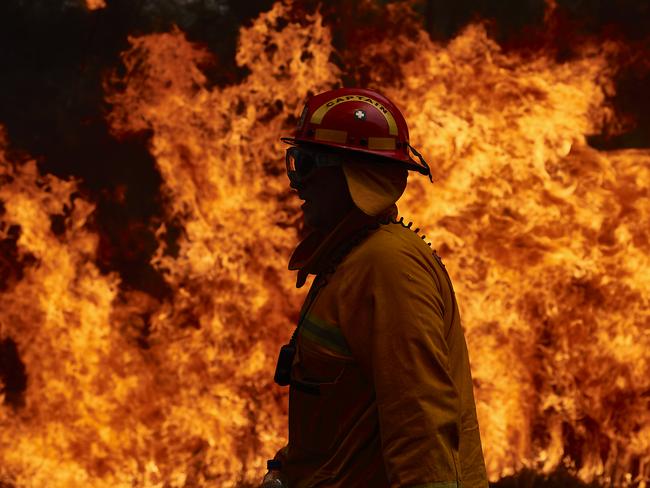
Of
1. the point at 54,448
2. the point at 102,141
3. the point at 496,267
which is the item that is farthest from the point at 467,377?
the point at 102,141

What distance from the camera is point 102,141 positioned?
27.7ft

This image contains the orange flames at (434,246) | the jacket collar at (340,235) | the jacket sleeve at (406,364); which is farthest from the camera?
the orange flames at (434,246)

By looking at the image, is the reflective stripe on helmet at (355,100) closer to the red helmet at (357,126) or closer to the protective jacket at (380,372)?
the red helmet at (357,126)

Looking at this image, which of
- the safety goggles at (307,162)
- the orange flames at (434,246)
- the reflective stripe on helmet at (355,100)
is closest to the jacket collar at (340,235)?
the safety goggles at (307,162)

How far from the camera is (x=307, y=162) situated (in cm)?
273

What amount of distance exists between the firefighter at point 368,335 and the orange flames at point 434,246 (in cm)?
479

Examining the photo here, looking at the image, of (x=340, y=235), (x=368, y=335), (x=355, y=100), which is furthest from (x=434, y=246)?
(x=368, y=335)

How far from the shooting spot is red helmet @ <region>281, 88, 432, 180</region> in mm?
2643

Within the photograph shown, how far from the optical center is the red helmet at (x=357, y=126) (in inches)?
104

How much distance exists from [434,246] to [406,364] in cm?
542

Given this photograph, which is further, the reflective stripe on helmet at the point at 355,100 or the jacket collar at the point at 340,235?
the reflective stripe on helmet at the point at 355,100

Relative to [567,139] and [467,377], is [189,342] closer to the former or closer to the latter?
[567,139]

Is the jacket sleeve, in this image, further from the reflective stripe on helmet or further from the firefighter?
the reflective stripe on helmet

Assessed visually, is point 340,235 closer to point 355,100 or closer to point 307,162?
point 307,162
